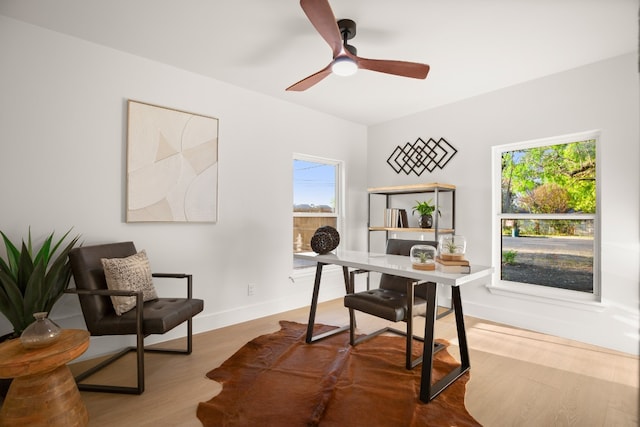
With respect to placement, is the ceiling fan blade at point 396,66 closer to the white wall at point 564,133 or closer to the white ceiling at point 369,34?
the white ceiling at point 369,34

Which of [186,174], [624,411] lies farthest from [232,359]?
[624,411]

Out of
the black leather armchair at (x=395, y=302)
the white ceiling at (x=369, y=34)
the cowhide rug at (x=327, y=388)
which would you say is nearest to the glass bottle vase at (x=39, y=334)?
the cowhide rug at (x=327, y=388)

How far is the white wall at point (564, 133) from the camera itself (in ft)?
8.82

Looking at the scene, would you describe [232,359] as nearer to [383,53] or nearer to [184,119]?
[184,119]

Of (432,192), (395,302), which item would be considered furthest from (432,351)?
(432,192)

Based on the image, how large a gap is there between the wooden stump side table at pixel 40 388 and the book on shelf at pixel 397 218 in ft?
11.0

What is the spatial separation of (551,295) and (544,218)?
2.47 feet

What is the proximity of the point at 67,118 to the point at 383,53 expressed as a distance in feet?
8.26

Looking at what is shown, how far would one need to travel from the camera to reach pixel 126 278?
2264 mm

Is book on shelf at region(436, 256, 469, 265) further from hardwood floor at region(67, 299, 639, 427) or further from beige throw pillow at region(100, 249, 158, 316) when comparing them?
beige throw pillow at region(100, 249, 158, 316)

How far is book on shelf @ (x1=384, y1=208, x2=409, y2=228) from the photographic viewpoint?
4.12 metres

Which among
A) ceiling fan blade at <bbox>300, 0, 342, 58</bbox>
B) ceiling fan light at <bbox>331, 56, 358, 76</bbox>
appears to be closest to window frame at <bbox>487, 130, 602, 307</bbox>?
ceiling fan light at <bbox>331, 56, 358, 76</bbox>

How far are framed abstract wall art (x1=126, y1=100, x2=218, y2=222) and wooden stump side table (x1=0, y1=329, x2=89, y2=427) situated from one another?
4.21 ft

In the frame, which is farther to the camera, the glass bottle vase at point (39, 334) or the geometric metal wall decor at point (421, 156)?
the geometric metal wall decor at point (421, 156)
